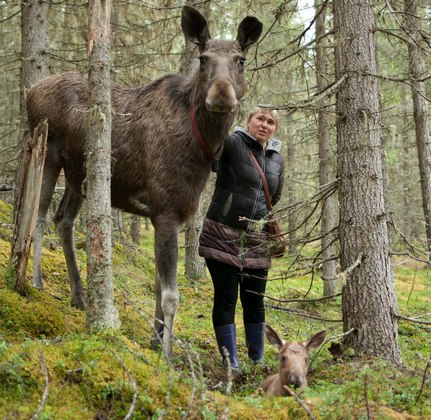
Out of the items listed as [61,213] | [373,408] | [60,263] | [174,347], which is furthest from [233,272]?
[60,263]

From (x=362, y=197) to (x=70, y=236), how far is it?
408 cm

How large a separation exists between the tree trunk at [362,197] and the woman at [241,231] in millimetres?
943

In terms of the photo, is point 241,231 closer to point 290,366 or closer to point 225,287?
point 225,287

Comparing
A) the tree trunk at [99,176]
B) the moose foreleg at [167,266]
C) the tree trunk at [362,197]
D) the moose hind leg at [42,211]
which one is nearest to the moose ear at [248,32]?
the tree trunk at [362,197]

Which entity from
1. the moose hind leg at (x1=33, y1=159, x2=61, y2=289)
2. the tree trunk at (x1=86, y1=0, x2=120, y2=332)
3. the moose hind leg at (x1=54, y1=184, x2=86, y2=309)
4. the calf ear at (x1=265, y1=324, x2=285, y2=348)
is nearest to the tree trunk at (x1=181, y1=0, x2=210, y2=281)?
the moose hind leg at (x1=54, y1=184, x2=86, y2=309)

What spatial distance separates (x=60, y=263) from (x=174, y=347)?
313cm

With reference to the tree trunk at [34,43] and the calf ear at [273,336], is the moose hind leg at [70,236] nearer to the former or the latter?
the calf ear at [273,336]

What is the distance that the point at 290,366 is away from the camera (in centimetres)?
502

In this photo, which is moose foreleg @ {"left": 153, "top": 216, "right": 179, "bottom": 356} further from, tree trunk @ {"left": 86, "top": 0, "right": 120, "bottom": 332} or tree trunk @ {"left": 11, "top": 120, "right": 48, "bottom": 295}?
tree trunk @ {"left": 11, "top": 120, "right": 48, "bottom": 295}

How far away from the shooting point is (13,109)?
25.4 meters

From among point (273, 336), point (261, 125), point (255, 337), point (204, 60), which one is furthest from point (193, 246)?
point (204, 60)

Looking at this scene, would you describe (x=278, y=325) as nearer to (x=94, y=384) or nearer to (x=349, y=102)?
(x=349, y=102)

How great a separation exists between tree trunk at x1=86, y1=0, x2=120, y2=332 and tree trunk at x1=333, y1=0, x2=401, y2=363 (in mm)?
2708

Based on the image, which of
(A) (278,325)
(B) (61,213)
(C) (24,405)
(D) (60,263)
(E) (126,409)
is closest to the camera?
(C) (24,405)
